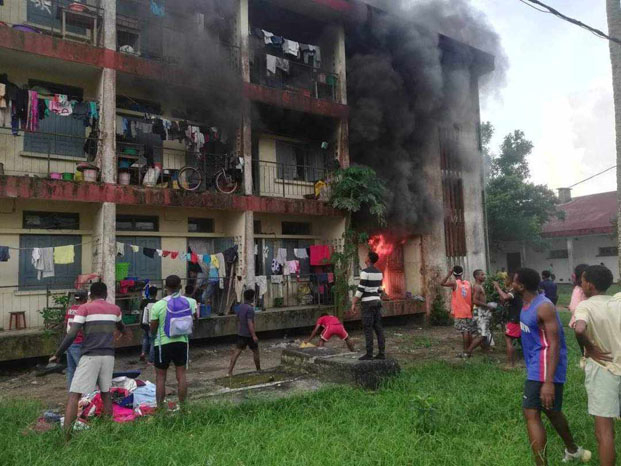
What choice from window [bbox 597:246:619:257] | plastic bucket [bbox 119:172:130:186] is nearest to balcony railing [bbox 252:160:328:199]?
plastic bucket [bbox 119:172:130:186]

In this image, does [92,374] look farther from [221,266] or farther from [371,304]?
[221,266]

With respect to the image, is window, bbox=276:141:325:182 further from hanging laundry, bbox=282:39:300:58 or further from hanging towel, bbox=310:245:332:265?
hanging laundry, bbox=282:39:300:58

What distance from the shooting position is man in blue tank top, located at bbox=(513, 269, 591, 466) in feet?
11.7

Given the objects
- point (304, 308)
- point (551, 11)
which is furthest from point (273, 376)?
point (551, 11)

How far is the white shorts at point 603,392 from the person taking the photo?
336 cm

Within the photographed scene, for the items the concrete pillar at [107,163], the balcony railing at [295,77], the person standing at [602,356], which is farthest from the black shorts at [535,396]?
the balcony railing at [295,77]

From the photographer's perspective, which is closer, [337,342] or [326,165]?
[337,342]

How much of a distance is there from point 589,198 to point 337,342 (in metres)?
26.2

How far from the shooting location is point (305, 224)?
1507 centimetres

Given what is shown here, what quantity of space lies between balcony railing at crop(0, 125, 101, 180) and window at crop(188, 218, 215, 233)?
119 inches

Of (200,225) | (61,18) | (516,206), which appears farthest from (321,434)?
(516,206)

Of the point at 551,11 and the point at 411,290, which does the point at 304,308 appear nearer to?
the point at 411,290

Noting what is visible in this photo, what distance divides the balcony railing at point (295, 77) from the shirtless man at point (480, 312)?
26.0ft

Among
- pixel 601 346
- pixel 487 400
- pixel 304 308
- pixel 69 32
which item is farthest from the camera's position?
pixel 304 308
